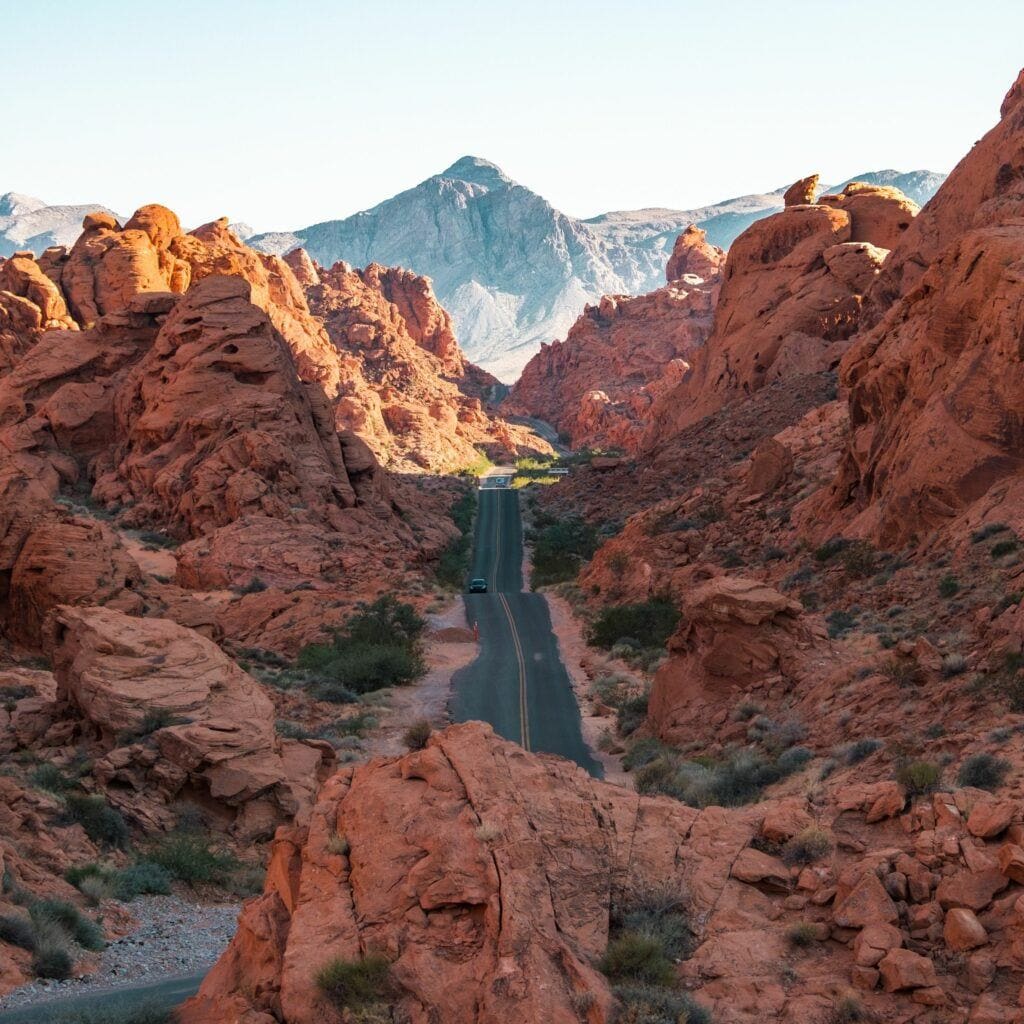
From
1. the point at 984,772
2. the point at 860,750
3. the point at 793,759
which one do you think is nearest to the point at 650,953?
the point at 984,772

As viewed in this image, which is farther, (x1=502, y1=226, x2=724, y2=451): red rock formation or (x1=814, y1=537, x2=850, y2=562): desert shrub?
(x1=502, y1=226, x2=724, y2=451): red rock formation

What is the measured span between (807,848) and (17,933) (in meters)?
7.87

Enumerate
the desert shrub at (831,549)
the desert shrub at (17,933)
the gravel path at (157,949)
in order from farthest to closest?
1. the desert shrub at (831,549)
2. the desert shrub at (17,933)
3. the gravel path at (157,949)

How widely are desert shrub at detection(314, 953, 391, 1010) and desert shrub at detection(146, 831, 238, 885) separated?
8455mm

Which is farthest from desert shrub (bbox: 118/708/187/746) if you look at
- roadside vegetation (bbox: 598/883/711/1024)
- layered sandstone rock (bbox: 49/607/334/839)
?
Result: roadside vegetation (bbox: 598/883/711/1024)

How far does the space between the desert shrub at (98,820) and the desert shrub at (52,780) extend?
630 mm

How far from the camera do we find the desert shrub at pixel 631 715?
27.0 meters

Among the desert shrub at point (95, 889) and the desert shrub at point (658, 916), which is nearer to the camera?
the desert shrub at point (658, 916)

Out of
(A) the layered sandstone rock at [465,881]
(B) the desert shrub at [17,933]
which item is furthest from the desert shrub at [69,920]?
(A) the layered sandstone rock at [465,881]

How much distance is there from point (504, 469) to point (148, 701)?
89969 millimetres

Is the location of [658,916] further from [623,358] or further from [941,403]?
[623,358]

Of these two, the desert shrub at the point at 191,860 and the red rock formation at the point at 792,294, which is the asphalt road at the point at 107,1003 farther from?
the red rock formation at the point at 792,294

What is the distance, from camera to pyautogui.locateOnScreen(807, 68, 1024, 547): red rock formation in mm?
27125

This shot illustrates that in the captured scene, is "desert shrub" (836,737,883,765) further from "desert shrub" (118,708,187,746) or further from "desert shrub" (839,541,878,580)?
"desert shrub" (839,541,878,580)
